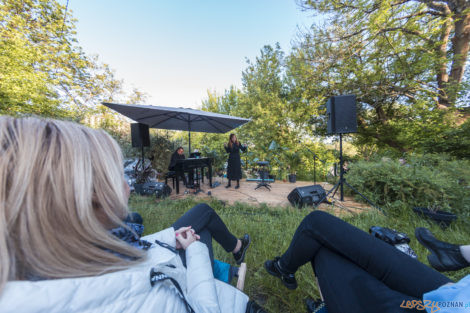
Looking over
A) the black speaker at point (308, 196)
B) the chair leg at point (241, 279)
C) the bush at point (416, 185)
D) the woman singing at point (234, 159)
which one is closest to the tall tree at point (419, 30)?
the bush at point (416, 185)

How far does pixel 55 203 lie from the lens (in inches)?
19.9

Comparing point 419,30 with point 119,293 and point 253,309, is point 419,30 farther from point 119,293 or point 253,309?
point 119,293

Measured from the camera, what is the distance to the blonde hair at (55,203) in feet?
1.53

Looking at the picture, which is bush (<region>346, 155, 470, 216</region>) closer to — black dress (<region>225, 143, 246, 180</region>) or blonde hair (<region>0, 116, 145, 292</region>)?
black dress (<region>225, 143, 246, 180</region>)

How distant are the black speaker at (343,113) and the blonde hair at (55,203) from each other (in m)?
3.72

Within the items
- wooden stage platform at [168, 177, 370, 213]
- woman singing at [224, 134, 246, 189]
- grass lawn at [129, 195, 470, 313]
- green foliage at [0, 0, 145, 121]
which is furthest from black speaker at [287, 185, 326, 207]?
green foliage at [0, 0, 145, 121]

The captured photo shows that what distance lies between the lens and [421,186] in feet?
9.25

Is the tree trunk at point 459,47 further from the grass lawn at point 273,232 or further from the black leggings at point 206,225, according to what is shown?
the black leggings at point 206,225

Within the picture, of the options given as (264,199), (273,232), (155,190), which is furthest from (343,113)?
(155,190)

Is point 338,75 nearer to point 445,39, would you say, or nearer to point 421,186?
point 445,39

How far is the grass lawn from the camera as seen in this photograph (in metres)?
1.41

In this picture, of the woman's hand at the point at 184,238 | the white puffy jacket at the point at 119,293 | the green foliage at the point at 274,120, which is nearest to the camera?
the white puffy jacket at the point at 119,293

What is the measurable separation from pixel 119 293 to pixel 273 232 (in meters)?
2.06

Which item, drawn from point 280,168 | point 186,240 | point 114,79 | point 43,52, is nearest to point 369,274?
point 186,240
